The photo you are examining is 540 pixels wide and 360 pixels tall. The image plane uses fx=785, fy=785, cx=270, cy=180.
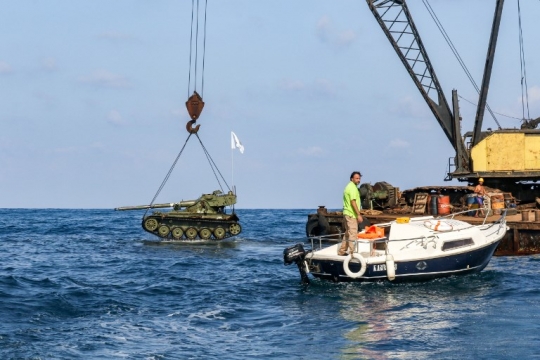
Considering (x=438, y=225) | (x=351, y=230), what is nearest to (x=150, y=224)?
(x=351, y=230)

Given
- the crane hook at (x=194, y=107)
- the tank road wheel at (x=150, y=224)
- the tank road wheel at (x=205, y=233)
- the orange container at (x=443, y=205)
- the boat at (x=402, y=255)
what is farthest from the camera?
the tank road wheel at (x=150, y=224)

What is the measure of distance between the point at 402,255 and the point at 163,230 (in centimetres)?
2481

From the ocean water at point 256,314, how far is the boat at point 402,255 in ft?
1.34

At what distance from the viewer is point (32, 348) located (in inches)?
656

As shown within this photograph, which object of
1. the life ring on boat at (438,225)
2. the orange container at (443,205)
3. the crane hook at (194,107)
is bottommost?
the life ring on boat at (438,225)

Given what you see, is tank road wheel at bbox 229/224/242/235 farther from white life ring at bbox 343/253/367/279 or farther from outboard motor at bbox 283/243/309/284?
white life ring at bbox 343/253/367/279

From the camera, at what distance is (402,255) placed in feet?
76.4

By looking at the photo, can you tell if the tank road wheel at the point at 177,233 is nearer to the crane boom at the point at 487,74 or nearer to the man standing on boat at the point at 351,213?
the crane boom at the point at 487,74

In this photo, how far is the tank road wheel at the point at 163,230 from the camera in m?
45.9

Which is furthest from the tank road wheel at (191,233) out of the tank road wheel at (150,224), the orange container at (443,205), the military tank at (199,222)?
the orange container at (443,205)

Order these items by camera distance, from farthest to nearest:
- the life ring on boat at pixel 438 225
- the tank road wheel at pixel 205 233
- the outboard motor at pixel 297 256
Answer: the tank road wheel at pixel 205 233 → the life ring on boat at pixel 438 225 → the outboard motor at pixel 297 256

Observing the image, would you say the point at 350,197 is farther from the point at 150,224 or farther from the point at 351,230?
the point at 150,224

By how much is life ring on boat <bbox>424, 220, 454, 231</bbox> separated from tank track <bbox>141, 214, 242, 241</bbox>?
21978 mm

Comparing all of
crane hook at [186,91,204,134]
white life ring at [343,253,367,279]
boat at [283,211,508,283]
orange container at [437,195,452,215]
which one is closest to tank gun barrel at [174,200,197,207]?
crane hook at [186,91,204,134]
